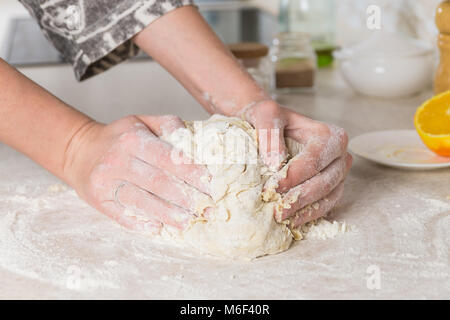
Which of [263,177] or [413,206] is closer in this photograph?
[263,177]

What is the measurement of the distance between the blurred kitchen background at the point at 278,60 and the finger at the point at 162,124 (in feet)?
2.00

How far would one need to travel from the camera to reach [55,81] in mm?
1748

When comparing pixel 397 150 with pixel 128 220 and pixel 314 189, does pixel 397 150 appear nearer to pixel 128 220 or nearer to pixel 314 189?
pixel 314 189

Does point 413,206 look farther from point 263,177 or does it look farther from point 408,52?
point 408,52

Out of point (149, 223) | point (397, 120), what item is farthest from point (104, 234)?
point (397, 120)

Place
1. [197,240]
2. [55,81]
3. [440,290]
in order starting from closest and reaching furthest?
[440,290] < [197,240] < [55,81]

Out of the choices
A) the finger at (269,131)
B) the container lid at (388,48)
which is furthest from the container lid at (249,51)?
the finger at (269,131)

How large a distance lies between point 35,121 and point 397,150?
2.33ft

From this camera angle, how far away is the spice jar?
1653 mm

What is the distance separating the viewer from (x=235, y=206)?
2.87 ft

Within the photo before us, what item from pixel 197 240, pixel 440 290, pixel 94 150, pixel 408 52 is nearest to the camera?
pixel 440 290

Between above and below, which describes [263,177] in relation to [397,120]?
above

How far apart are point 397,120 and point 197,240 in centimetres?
82

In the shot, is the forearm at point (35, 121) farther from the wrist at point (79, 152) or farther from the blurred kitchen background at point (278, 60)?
the blurred kitchen background at point (278, 60)
